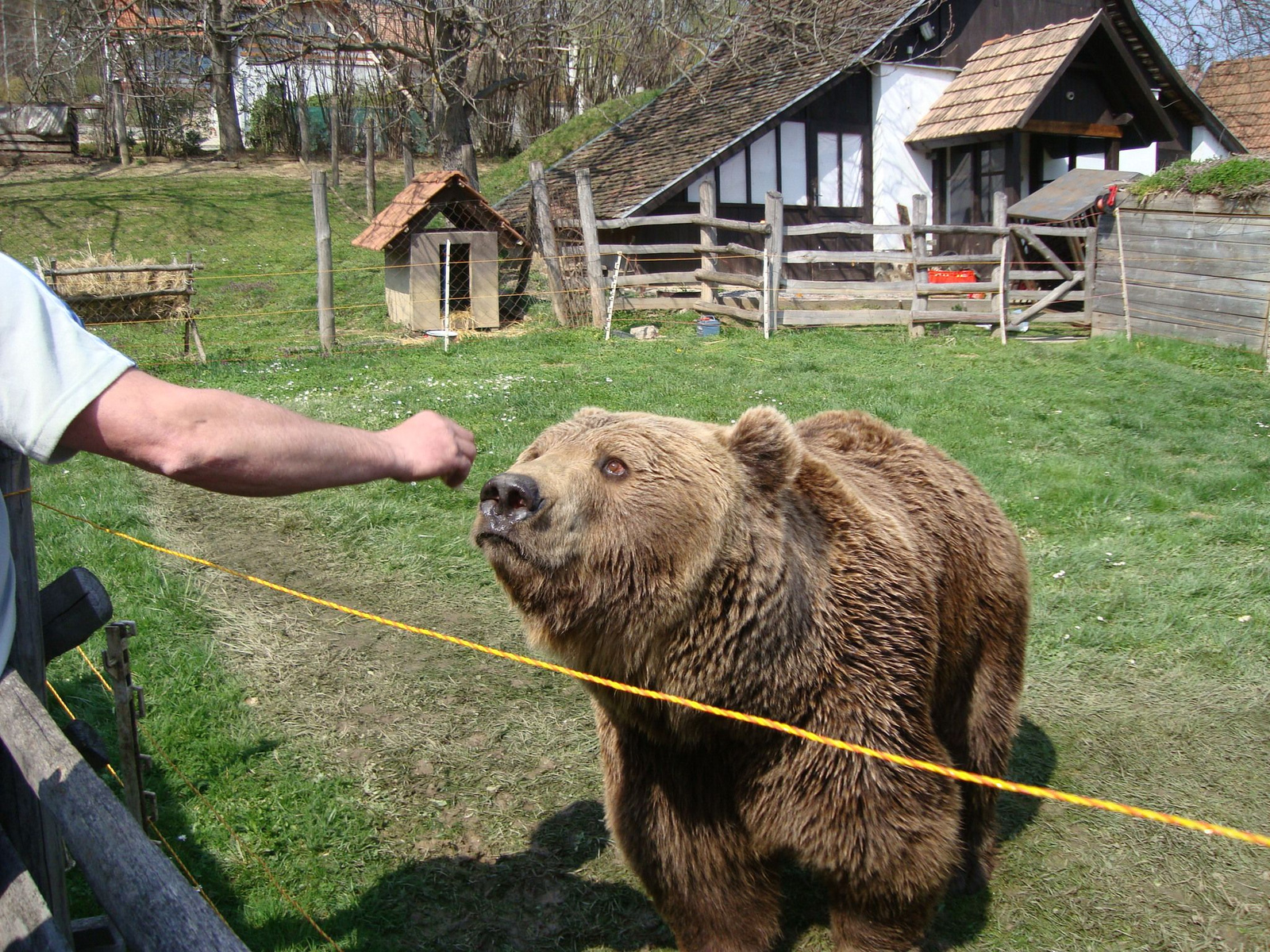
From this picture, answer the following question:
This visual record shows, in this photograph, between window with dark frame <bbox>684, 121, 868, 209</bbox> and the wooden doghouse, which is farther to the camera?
window with dark frame <bbox>684, 121, 868, 209</bbox>

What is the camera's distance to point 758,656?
2.79m

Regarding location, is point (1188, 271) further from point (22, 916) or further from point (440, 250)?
point (22, 916)

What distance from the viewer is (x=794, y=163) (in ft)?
67.2

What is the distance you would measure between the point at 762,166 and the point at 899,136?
334 cm

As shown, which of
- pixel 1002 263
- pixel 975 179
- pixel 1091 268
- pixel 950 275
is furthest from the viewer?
pixel 975 179

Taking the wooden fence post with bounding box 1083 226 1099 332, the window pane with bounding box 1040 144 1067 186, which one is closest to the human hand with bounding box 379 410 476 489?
the wooden fence post with bounding box 1083 226 1099 332

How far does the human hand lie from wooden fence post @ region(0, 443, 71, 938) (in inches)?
44.3

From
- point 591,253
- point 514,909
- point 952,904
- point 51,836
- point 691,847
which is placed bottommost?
point 952,904

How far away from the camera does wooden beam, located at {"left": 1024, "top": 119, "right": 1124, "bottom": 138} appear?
771 inches

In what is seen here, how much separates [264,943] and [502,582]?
1.65m

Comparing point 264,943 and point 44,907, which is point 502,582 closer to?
point 44,907

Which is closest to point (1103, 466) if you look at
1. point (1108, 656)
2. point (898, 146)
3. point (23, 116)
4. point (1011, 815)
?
point (1108, 656)

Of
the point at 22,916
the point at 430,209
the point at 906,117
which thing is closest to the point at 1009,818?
the point at 22,916

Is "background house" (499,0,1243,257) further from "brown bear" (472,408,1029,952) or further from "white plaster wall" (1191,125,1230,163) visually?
"brown bear" (472,408,1029,952)
